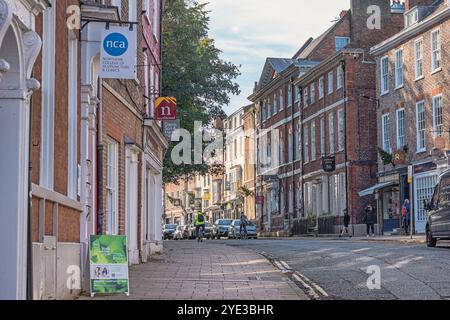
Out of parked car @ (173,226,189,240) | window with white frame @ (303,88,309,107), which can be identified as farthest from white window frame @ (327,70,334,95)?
parked car @ (173,226,189,240)

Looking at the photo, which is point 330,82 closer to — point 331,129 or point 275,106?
point 331,129

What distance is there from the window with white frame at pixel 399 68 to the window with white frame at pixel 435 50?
133 inches

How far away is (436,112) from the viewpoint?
3791cm

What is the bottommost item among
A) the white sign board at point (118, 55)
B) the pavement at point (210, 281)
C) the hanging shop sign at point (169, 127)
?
the pavement at point (210, 281)

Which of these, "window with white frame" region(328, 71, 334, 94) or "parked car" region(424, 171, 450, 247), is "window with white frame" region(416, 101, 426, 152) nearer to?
"window with white frame" region(328, 71, 334, 94)

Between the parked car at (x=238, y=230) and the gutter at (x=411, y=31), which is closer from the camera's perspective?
the gutter at (x=411, y=31)

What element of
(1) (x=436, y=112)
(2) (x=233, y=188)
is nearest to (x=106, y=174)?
(1) (x=436, y=112)

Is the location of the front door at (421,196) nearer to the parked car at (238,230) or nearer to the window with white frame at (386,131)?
the window with white frame at (386,131)

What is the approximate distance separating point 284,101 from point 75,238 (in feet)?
166

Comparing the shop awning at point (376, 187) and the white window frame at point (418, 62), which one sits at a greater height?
the white window frame at point (418, 62)

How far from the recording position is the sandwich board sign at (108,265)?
11.5 meters

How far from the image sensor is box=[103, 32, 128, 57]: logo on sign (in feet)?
40.8

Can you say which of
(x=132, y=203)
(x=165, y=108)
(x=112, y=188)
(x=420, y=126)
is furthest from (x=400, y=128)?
(x=112, y=188)

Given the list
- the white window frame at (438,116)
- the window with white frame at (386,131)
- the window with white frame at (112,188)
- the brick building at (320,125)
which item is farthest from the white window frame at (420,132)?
the window with white frame at (112,188)
